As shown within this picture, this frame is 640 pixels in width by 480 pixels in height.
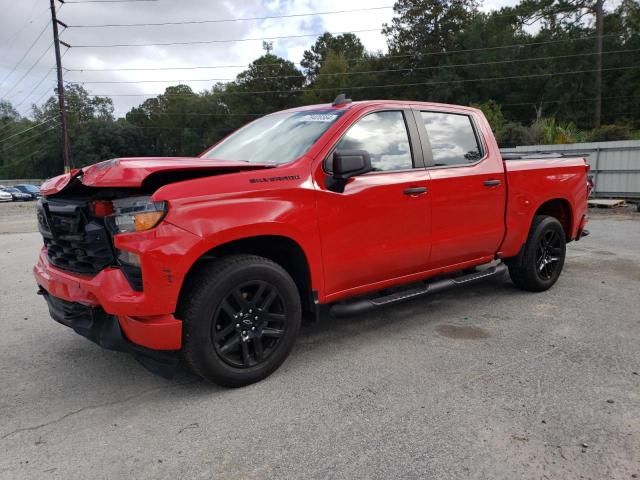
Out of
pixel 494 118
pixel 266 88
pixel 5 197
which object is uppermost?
pixel 266 88

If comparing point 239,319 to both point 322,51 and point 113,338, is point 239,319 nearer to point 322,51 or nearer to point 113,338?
point 113,338

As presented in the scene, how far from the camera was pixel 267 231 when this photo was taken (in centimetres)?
329

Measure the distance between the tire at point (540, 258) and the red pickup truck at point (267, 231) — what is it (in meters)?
0.59

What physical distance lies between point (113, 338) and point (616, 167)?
1752cm

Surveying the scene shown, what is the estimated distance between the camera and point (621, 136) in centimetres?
2642

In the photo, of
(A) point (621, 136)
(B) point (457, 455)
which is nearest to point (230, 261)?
(B) point (457, 455)

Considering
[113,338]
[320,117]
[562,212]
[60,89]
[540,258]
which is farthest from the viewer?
[60,89]

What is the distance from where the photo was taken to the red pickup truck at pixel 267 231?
2986 mm

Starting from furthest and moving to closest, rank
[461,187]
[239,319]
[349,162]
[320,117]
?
[461,187]
[320,117]
[349,162]
[239,319]

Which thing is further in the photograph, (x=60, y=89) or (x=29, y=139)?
(x=29, y=139)

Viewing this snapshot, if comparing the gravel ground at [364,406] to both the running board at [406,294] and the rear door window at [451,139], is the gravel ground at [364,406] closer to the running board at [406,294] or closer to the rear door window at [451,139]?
the running board at [406,294]

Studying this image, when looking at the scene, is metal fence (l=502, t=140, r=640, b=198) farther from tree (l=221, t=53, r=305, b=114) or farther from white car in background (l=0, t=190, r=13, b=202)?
tree (l=221, t=53, r=305, b=114)

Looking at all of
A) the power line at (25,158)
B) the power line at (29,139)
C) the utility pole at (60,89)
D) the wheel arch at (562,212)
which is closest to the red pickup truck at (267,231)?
the wheel arch at (562,212)

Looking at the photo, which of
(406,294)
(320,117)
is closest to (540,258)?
(406,294)
